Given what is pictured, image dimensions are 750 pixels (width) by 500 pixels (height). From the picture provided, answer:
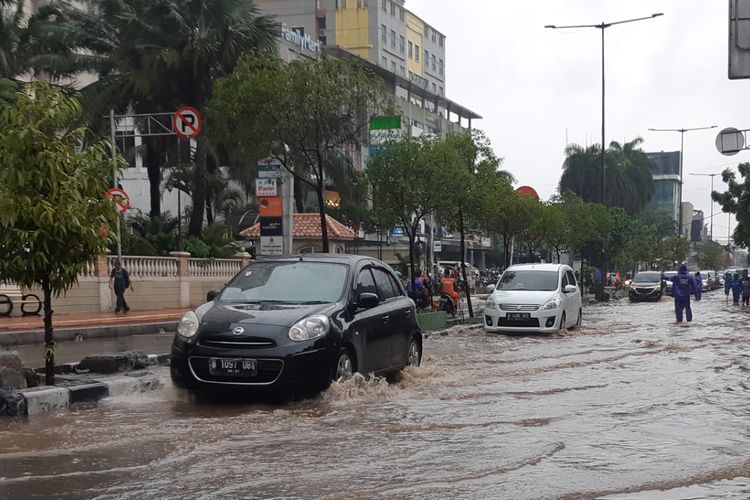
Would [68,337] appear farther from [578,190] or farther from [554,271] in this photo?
[578,190]

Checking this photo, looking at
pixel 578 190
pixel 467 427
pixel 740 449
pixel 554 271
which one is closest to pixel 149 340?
pixel 554 271

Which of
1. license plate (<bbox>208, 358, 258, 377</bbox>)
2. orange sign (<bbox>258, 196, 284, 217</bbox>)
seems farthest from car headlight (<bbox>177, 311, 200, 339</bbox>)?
orange sign (<bbox>258, 196, 284, 217</bbox>)

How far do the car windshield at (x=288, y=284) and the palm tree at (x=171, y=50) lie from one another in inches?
862

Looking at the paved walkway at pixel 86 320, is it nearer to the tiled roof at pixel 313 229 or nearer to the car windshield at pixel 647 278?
the tiled roof at pixel 313 229

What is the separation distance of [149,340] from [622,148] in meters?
83.4

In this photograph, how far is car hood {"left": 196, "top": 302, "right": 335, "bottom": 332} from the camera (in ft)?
31.0

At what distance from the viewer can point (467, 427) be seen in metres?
8.80

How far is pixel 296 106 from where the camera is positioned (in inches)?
763

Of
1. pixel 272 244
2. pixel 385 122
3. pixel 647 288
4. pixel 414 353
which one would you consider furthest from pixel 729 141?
pixel 647 288

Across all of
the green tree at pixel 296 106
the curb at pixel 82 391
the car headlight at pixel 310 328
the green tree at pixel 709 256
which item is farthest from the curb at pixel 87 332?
the green tree at pixel 709 256

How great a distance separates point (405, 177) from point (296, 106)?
17.8ft

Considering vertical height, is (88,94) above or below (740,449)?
above

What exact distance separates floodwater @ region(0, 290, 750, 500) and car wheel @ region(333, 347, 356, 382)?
113mm

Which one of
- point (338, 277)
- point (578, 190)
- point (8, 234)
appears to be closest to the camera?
point (8, 234)
